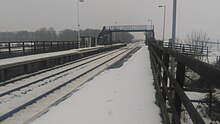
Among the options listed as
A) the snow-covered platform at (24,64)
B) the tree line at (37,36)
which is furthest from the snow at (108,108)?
the tree line at (37,36)

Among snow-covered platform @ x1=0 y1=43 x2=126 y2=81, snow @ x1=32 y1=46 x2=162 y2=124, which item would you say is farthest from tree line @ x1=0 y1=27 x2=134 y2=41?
snow @ x1=32 y1=46 x2=162 y2=124

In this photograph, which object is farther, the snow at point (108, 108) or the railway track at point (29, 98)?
the railway track at point (29, 98)

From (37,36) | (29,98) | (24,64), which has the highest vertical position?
(37,36)

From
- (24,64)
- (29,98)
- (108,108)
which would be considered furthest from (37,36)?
(108,108)

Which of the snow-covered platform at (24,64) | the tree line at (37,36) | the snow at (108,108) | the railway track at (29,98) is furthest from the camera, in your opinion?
the tree line at (37,36)

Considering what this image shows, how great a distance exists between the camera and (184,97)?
3.03m

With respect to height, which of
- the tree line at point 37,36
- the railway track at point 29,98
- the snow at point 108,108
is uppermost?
the tree line at point 37,36

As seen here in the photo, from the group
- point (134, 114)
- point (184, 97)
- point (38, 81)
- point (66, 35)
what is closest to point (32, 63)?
point (38, 81)

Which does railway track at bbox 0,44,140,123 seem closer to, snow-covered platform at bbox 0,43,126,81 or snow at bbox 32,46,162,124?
snow at bbox 32,46,162,124

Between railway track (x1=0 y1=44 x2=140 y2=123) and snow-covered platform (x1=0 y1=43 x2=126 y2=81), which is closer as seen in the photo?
railway track (x1=0 y1=44 x2=140 y2=123)

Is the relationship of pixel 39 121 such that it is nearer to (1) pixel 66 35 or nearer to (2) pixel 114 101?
(2) pixel 114 101

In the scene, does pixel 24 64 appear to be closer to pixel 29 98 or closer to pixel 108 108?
pixel 29 98

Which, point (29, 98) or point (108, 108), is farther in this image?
point (29, 98)

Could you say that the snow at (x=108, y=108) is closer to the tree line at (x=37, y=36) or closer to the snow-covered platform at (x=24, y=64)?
the snow-covered platform at (x=24, y=64)
